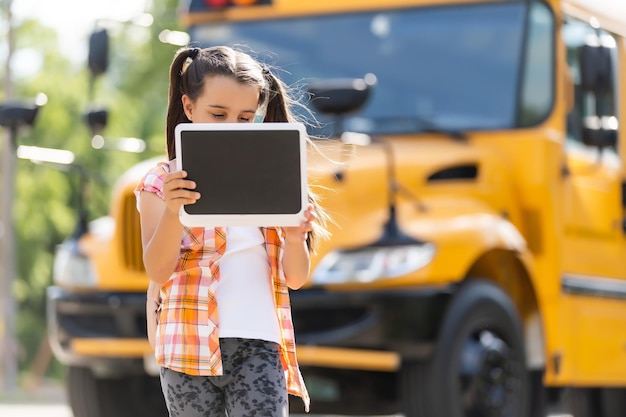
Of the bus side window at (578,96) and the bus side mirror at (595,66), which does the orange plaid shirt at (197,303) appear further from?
the bus side window at (578,96)

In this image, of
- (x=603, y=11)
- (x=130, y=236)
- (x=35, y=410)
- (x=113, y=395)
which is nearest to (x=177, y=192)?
(x=130, y=236)

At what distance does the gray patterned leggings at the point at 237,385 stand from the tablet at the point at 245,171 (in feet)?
0.99

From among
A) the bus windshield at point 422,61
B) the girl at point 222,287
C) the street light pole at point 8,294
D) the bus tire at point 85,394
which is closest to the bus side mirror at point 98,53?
the bus windshield at point 422,61

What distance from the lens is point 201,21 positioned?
8.09 meters

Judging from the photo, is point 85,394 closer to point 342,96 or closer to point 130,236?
point 130,236

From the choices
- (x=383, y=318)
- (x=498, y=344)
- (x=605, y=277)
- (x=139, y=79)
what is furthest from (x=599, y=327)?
(x=139, y=79)

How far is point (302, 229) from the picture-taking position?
358 centimetres

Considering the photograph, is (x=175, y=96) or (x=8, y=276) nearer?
Result: (x=175, y=96)

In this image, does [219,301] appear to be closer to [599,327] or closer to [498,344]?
[498,344]

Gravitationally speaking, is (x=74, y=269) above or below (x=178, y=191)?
below

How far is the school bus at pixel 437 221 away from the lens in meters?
6.54

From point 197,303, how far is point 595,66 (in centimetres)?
393

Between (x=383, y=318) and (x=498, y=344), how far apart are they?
0.55 meters

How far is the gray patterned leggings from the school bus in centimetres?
249
